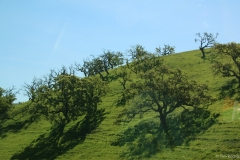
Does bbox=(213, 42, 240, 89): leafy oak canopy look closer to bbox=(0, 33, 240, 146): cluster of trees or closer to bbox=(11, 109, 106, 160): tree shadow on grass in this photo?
bbox=(0, 33, 240, 146): cluster of trees

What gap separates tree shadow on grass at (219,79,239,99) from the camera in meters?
54.5

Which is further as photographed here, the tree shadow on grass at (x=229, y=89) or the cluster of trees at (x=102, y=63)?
the cluster of trees at (x=102, y=63)

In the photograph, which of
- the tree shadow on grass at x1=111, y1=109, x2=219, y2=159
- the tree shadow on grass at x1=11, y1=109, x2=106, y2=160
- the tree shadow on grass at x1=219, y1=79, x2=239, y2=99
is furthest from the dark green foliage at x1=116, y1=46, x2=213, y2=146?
the tree shadow on grass at x1=11, y1=109, x2=106, y2=160

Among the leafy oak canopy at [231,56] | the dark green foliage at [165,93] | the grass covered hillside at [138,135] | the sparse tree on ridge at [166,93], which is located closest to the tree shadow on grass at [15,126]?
the grass covered hillside at [138,135]

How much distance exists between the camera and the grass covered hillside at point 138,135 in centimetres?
3800

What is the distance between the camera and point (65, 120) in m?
62.7

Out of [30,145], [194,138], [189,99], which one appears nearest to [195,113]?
[189,99]

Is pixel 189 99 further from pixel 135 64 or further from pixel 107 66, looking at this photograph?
pixel 107 66

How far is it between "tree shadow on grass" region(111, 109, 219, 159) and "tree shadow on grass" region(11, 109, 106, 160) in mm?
9743

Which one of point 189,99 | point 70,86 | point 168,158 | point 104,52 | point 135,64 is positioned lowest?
point 168,158

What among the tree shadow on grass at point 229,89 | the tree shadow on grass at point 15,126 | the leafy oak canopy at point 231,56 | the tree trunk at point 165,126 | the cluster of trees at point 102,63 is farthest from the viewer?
the cluster of trees at point 102,63

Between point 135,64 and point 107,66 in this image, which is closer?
point 135,64

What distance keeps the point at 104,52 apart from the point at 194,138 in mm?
75648

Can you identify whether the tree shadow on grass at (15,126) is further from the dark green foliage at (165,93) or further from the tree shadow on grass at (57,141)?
the dark green foliage at (165,93)
